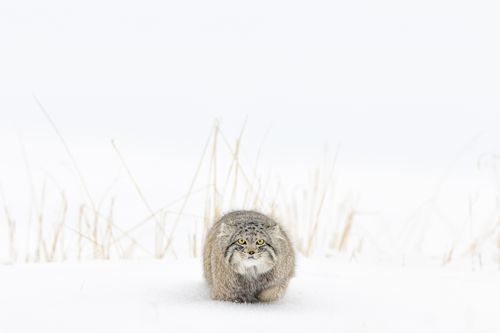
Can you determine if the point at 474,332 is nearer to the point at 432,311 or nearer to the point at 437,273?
the point at 432,311

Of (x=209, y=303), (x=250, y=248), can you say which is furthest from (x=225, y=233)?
(x=209, y=303)

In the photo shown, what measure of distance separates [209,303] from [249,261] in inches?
13.7

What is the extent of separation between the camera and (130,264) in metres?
5.33

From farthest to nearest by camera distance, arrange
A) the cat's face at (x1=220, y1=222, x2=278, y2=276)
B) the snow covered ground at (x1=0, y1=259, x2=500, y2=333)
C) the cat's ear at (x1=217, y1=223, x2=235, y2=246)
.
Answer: the cat's ear at (x1=217, y1=223, x2=235, y2=246) < the cat's face at (x1=220, y1=222, x2=278, y2=276) < the snow covered ground at (x1=0, y1=259, x2=500, y2=333)

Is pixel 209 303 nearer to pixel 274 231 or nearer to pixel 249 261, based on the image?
pixel 249 261

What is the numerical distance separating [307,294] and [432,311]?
0.69m

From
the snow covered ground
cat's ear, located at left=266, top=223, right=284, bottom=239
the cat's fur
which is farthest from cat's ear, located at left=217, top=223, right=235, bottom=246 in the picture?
the snow covered ground

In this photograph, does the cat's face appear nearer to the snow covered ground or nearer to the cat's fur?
the cat's fur

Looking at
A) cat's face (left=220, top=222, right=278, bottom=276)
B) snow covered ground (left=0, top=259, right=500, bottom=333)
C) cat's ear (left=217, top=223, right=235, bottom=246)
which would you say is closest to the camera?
snow covered ground (left=0, top=259, right=500, bottom=333)

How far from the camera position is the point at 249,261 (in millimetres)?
4004

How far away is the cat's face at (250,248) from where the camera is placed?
399 cm

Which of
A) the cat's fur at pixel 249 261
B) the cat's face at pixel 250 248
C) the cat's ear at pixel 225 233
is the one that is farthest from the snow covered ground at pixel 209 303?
the cat's ear at pixel 225 233

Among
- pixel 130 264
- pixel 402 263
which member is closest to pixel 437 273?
pixel 402 263

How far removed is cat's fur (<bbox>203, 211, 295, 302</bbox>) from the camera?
4016 mm
